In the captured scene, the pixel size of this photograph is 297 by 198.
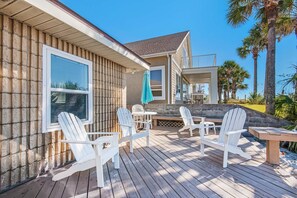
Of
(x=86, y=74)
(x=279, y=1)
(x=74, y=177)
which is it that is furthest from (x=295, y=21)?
(x=74, y=177)

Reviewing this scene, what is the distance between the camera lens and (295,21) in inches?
307

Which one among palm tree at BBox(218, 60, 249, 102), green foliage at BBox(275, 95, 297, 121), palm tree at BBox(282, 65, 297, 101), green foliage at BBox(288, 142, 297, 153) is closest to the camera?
green foliage at BBox(288, 142, 297, 153)

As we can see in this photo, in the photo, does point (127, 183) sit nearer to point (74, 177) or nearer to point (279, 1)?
point (74, 177)

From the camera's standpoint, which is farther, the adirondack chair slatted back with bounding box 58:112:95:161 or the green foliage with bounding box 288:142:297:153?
the green foliage with bounding box 288:142:297:153

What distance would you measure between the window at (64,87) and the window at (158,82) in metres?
5.48

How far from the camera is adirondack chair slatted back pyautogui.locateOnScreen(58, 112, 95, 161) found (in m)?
2.64

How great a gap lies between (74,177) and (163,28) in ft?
48.5

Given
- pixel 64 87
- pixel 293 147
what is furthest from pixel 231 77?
pixel 64 87

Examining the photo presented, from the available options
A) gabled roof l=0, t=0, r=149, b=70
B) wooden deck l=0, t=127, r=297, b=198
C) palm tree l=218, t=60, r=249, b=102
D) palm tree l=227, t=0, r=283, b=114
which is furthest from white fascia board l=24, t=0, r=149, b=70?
palm tree l=218, t=60, r=249, b=102

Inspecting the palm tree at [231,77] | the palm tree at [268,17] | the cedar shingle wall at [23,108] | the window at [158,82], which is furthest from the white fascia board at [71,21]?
the palm tree at [231,77]

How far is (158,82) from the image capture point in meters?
9.16

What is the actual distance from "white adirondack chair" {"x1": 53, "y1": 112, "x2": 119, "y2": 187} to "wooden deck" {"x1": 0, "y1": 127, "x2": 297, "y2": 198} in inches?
8.3

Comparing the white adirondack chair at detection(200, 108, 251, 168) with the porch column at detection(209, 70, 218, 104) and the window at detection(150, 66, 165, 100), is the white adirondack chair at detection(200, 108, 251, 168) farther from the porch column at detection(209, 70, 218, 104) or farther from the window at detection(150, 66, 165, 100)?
the porch column at detection(209, 70, 218, 104)

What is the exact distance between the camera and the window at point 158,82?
29.5ft
